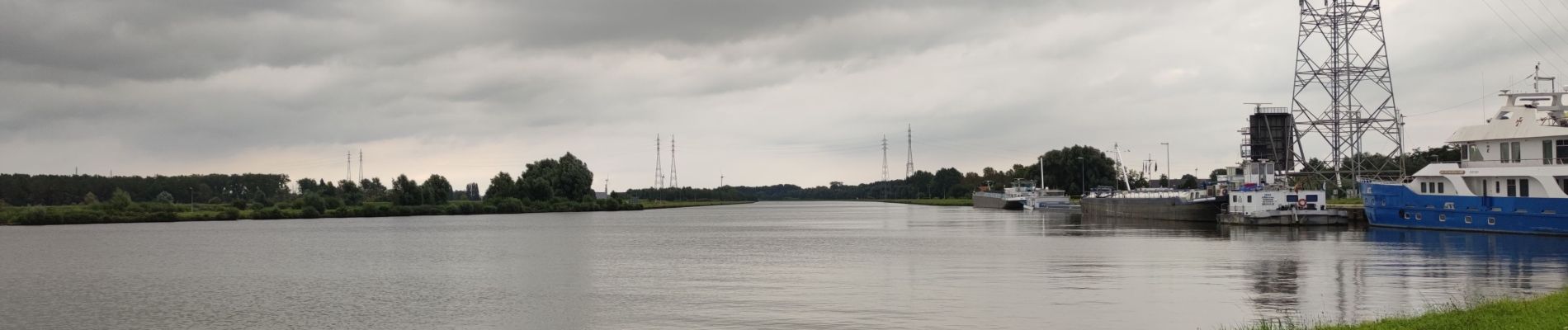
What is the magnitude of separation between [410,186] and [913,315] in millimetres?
143810

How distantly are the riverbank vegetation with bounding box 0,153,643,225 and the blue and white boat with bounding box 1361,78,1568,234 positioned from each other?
4961 inches

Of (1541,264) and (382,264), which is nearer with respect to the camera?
(1541,264)

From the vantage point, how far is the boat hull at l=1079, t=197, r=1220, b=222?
299 feet

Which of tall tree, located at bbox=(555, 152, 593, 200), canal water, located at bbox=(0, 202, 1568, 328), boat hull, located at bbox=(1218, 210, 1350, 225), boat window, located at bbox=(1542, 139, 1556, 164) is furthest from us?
tall tree, located at bbox=(555, 152, 593, 200)

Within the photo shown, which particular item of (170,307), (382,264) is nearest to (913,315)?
(170,307)

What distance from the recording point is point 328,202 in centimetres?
15712

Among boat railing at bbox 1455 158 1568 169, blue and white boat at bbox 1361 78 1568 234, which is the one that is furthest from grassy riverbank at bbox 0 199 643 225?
boat railing at bbox 1455 158 1568 169

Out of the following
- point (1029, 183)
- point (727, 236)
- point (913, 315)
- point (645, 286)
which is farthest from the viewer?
point (1029, 183)

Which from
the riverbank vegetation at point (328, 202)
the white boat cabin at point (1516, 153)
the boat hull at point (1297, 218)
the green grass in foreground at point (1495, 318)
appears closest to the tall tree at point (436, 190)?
the riverbank vegetation at point (328, 202)

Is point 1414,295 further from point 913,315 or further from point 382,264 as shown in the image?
point 382,264

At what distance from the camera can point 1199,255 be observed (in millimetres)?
Result: 48906

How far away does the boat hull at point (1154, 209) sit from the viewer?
91125mm

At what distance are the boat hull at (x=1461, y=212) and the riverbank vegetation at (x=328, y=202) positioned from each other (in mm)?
122109

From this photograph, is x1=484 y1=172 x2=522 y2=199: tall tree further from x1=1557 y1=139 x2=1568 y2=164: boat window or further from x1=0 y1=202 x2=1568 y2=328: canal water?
x1=1557 y1=139 x2=1568 y2=164: boat window
